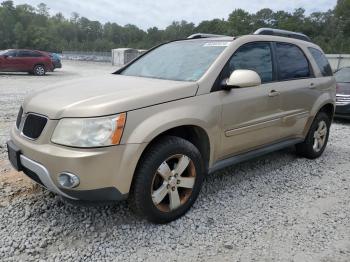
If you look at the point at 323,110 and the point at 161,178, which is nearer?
the point at 161,178

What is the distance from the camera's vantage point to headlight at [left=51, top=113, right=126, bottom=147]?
2.73 meters

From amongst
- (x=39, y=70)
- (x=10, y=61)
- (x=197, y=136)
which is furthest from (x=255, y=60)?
(x=39, y=70)

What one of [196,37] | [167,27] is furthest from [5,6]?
[196,37]

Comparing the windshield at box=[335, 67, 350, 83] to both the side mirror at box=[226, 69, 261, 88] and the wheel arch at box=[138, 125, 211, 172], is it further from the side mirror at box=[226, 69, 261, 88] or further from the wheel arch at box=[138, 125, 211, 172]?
the wheel arch at box=[138, 125, 211, 172]

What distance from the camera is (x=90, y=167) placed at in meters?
2.70

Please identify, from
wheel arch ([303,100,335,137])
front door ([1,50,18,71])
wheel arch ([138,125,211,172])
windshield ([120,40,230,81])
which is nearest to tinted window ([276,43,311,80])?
wheel arch ([303,100,335,137])

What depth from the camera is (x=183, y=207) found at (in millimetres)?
3357

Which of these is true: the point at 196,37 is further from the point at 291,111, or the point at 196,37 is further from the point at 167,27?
the point at 167,27

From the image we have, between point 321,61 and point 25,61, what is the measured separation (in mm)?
17806

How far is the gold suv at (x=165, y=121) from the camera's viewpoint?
9.07 feet

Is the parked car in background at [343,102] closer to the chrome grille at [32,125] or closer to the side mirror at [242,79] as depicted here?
the side mirror at [242,79]

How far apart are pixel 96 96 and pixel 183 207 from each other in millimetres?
1292

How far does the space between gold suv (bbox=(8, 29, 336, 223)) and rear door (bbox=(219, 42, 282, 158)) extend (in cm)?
1

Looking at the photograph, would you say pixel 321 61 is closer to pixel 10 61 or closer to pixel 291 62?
pixel 291 62
